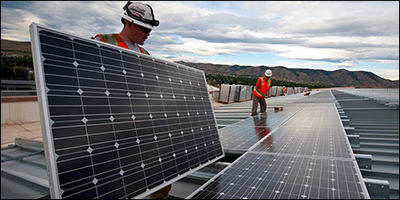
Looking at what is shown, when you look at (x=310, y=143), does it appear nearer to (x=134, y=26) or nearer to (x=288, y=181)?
(x=288, y=181)

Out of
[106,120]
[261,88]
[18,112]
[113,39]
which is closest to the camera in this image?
[106,120]

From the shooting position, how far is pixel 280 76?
19725 centimetres

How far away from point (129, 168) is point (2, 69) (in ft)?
227

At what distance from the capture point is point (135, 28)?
347 cm

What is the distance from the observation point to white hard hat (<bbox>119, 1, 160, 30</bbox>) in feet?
10.7

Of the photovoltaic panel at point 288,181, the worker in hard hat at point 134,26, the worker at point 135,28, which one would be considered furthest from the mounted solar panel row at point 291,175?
the worker in hard hat at point 134,26

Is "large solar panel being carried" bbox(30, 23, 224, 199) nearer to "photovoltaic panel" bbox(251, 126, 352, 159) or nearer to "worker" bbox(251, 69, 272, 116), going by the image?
"photovoltaic panel" bbox(251, 126, 352, 159)

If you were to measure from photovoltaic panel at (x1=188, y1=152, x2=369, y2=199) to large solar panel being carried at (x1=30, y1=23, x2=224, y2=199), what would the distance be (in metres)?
0.54

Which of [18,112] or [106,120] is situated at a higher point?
[106,120]

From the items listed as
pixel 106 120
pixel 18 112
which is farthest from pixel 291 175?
pixel 18 112

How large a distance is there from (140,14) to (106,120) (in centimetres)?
173

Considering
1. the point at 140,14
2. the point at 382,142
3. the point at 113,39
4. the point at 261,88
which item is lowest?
the point at 382,142

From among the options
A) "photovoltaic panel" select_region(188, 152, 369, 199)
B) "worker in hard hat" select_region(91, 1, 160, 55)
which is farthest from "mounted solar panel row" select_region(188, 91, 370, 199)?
"worker in hard hat" select_region(91, 1, 160, 55)

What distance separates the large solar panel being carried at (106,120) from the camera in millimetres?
1895
